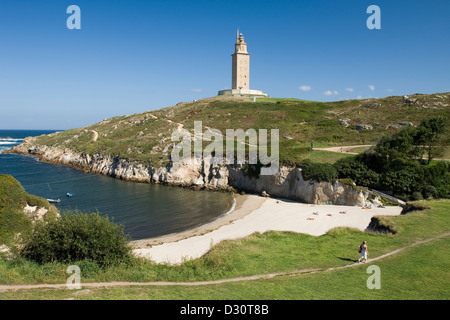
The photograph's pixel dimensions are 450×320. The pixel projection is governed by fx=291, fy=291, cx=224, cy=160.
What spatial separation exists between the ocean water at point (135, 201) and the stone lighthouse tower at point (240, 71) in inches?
2412

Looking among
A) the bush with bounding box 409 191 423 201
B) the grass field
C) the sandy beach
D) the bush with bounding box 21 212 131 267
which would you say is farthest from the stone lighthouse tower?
the bush with bounding box 21 212 131 267

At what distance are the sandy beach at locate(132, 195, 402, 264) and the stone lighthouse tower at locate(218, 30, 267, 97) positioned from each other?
72438 mm

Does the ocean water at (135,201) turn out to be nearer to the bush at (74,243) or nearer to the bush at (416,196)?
the bush at (74,243)

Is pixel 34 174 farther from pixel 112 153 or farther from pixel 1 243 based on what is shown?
pixel 1 243

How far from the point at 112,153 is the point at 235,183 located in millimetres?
32062

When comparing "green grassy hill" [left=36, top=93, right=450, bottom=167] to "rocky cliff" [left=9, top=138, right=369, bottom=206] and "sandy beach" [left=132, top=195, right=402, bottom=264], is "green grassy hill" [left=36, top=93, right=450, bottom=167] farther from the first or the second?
"sandy beach" [left=132, top=195, right=402, bottom=264]

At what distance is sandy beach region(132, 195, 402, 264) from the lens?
Answer: 24.2m

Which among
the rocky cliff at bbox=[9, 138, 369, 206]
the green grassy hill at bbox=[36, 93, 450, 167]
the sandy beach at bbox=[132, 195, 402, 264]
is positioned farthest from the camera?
the green grassy hill at bbox=[36, 93, 450, 167]

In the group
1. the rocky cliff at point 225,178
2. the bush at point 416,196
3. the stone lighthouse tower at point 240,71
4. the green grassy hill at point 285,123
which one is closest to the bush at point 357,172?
the rocky cliff at point 225,178

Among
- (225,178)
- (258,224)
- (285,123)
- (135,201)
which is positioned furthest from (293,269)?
(285,123)

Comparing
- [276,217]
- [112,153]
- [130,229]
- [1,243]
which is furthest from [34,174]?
[276,217]

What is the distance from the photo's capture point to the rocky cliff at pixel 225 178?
122 ft

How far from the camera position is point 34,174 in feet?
196

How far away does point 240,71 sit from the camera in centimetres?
10544
